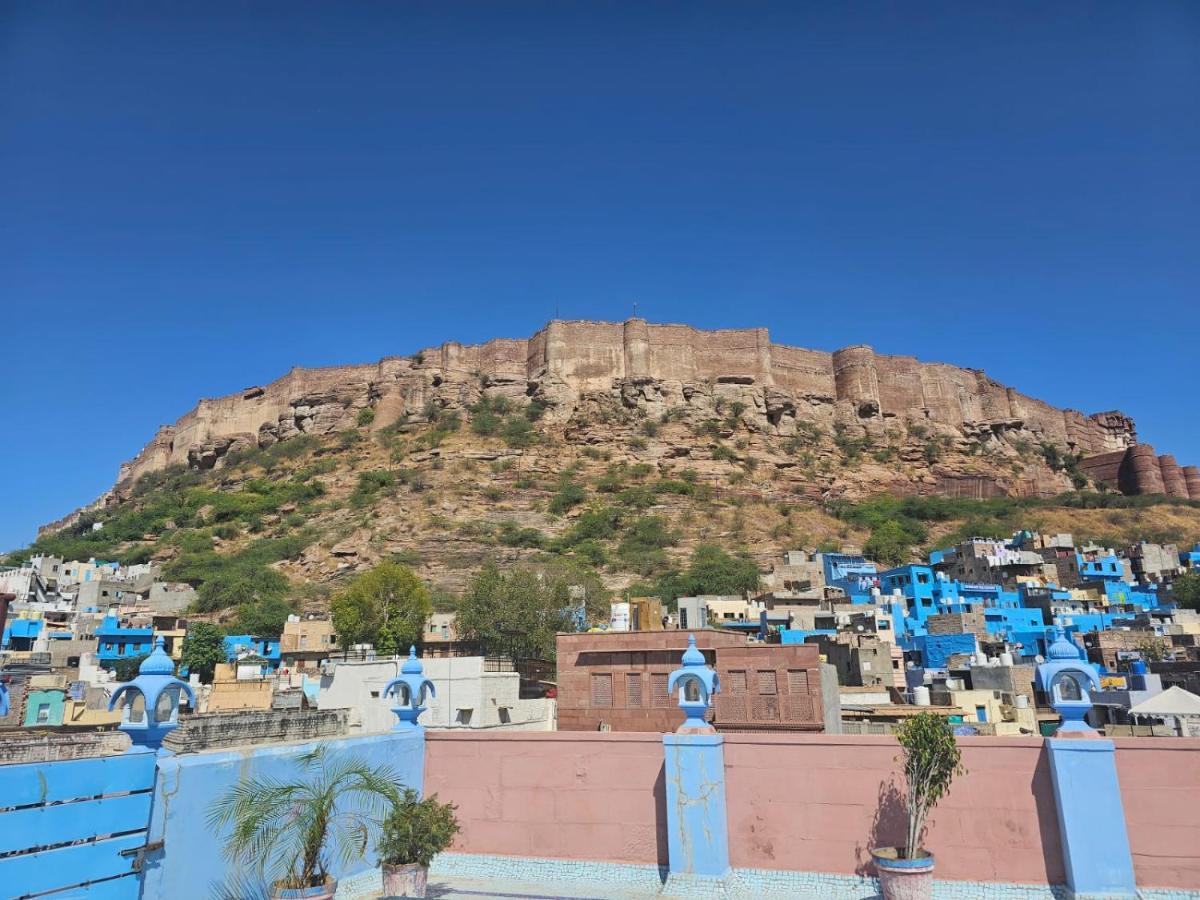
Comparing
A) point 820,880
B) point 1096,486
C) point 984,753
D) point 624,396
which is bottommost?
point 820,880

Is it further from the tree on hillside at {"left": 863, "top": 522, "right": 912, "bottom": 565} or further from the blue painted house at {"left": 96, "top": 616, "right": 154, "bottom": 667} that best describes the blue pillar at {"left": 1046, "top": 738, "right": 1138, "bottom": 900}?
the tree on hillside at {"left": 863, "top": 522, "right": 912, "bottom": 565}

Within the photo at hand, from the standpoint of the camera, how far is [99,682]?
2269 cm

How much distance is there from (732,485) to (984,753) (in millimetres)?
42418

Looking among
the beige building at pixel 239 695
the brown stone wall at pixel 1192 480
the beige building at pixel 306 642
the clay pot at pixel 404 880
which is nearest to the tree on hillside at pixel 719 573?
the beige building at pixel 306 642

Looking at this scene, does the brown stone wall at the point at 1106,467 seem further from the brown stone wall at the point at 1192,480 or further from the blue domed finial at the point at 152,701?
the blue domed finial at the point at 152,701

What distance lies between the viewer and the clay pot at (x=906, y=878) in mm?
6211

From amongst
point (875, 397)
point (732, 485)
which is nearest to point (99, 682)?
point (732, 485)

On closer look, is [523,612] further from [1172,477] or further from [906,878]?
[1172,477]

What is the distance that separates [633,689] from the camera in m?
13.3

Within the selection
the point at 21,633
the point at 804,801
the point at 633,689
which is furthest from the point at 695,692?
the point at 21,633

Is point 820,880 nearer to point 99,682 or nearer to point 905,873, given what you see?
point 905,873

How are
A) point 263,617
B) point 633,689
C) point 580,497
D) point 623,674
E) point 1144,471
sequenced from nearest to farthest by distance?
point 633,689 < point 623,674 < point 263,617 < point 580,497 < point 1144,471

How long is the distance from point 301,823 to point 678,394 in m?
49.8

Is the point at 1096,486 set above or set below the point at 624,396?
below
